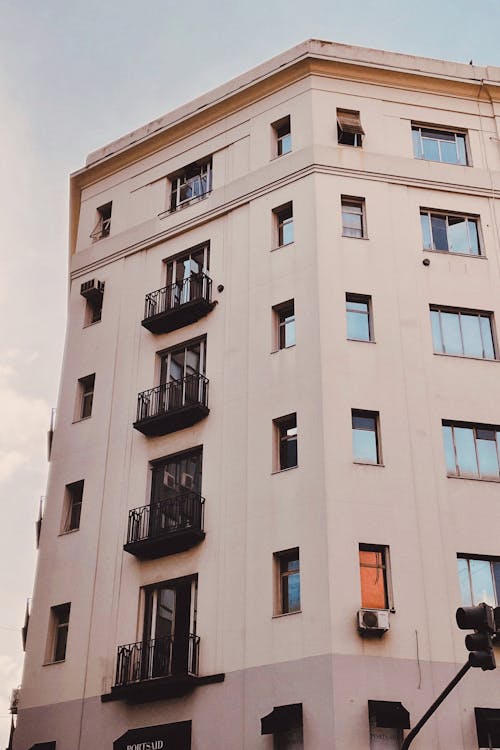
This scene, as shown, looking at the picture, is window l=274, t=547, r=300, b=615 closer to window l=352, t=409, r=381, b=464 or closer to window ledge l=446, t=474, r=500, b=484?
window l=352, t=409, r=381, b=464

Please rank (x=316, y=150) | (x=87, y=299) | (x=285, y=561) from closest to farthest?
(x=285, y=561) → (x=316, y=150) → (x=87, y=299)

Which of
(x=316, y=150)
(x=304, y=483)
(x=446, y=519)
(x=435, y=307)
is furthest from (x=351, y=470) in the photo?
(x=316, y=150)

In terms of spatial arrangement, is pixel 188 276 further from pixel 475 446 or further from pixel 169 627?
pixel 169 627

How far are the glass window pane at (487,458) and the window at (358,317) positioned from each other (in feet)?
14.2

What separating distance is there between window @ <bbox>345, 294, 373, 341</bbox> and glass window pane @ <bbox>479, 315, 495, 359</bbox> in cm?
342

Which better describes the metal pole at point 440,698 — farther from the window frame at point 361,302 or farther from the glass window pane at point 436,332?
the window frame at point 361,302

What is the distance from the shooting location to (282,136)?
32250 millimetres

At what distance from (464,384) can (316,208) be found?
23.5 ft

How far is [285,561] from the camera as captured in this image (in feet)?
78.7

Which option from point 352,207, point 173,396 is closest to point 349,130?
point 352,207

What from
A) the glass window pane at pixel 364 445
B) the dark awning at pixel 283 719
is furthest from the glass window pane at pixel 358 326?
the dark awning at pixel 283 719

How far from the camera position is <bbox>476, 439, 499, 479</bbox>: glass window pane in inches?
994

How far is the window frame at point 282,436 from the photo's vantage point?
25.4 metres

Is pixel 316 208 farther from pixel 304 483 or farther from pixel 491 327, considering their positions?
pixel 304 483
